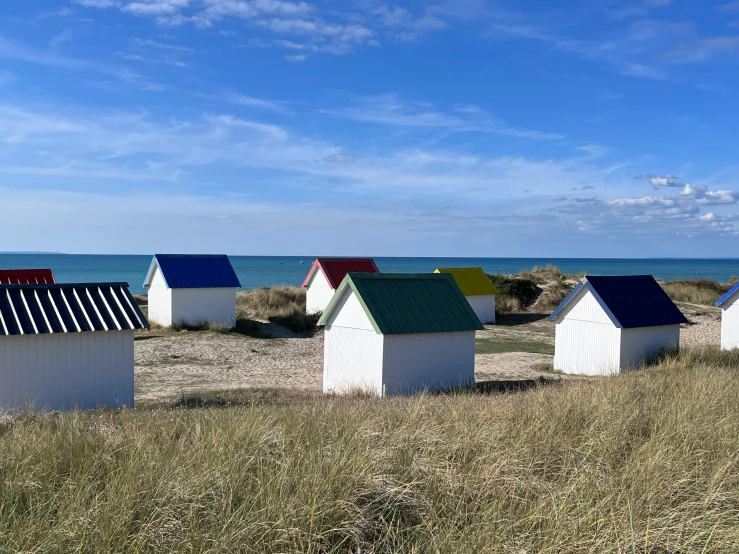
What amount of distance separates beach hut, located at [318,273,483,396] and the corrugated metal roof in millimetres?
4828

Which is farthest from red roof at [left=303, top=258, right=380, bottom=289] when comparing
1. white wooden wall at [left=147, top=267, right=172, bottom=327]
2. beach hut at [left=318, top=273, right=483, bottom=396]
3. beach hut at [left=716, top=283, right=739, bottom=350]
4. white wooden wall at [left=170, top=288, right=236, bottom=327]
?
beach hut at [left=318, top=273, right=483, bottom=396]

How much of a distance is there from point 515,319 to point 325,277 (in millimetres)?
11208

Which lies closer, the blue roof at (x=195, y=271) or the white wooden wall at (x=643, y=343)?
the white wooden wall at (x=643, y=343)

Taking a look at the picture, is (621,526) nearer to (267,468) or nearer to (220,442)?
(267,468)

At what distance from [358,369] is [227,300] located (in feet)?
57.6

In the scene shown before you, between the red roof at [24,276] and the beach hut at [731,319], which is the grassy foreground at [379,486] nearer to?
the beach hut at [731,319]

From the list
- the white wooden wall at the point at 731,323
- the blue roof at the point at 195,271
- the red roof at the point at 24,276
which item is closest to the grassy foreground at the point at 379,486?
the white wooden wall at the point at 731,323

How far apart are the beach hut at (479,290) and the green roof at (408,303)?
17.7m

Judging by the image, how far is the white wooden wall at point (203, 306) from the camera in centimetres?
3181

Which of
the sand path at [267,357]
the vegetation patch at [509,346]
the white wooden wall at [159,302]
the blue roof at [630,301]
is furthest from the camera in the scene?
the white wooden wall at [159,302]

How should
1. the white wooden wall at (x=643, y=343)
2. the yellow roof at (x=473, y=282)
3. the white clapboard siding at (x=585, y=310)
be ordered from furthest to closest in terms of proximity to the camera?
the yellow roof at (x=473, y=282)
the white clapboard siding at (x=585, y=310)
the white wooden wall at (x=643, y=343)

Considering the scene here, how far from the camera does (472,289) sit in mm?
35906

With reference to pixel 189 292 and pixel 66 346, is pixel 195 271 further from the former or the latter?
pixel 66 346

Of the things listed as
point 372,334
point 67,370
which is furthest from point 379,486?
point 67,370
